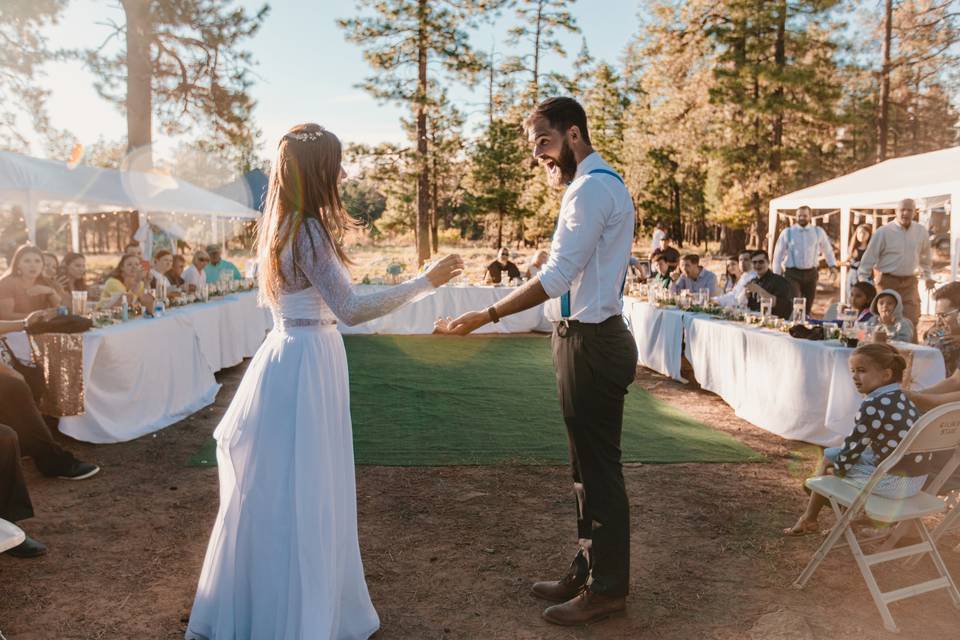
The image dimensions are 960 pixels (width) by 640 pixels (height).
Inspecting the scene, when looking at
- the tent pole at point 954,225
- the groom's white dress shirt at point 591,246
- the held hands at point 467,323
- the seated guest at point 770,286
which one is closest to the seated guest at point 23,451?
the held hands at point 467,323

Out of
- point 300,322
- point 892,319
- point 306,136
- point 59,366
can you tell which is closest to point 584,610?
point 300,322

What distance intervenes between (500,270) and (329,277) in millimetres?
10726

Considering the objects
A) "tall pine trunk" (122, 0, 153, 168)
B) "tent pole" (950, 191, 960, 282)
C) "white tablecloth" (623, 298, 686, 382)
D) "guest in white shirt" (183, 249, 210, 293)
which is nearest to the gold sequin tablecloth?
"guest in white shirt" (183, 249, 210, 293)

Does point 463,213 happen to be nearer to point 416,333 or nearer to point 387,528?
point 416,333

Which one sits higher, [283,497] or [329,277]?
[329,277]

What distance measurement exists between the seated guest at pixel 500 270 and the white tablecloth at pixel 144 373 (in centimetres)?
565

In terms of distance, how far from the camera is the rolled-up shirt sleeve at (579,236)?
2.53 metres

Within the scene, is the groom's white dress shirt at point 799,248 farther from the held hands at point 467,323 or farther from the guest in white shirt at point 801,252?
the held hands at point 467,323

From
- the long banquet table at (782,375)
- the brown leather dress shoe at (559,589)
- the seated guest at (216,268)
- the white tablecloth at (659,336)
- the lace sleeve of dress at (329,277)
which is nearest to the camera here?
the lace sleeve of dress at (329,277)

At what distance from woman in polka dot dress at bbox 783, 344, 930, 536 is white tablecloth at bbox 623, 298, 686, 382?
14.2ft

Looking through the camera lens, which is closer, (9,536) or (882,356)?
(9,536)

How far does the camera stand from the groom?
2547 millimetres

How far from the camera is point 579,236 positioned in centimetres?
253

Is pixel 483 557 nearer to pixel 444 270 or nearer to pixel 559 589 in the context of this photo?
pixel 559 589
